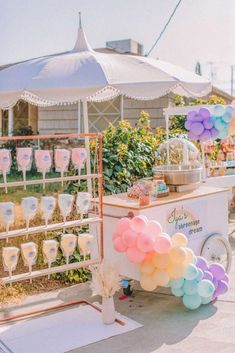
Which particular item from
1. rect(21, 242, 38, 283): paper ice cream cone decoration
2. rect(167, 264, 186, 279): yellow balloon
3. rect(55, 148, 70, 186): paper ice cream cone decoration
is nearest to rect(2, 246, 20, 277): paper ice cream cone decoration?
rect(21, 242, 38, 283): paper ice cream cone decoration

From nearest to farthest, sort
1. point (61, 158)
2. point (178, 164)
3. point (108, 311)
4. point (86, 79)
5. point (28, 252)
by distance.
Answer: point (108, 311) → point (28, 252) → point (61, 158) → point (86, 79) → point (178, 164)

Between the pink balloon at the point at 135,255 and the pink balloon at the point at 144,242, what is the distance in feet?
0.16

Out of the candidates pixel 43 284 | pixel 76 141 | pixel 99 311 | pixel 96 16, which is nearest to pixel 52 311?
pixel 99 311

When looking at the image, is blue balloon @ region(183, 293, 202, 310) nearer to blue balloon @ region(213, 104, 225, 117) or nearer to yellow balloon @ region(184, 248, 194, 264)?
yellow balloon @ region(184, 248, 194, 264)

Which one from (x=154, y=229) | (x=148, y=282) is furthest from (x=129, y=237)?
(x=148, y=282)

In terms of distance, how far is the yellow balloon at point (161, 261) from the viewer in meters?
4.26

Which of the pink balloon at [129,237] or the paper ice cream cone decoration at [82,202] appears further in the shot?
the paper ice cream cone decoration at [82,202]

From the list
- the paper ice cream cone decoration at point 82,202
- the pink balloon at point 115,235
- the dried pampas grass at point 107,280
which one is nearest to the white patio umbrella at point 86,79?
the paper ice cream cone decoration at point 82,202

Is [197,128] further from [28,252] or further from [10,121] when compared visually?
[10,121]

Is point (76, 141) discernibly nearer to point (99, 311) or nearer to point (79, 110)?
point (79, 110)

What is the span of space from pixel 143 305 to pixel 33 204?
1.58m

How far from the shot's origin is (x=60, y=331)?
13.8ft

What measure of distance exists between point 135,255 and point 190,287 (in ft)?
2.15

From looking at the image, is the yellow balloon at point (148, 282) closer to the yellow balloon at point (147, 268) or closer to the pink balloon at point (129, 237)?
the yellow balloon at point (147, 268)
